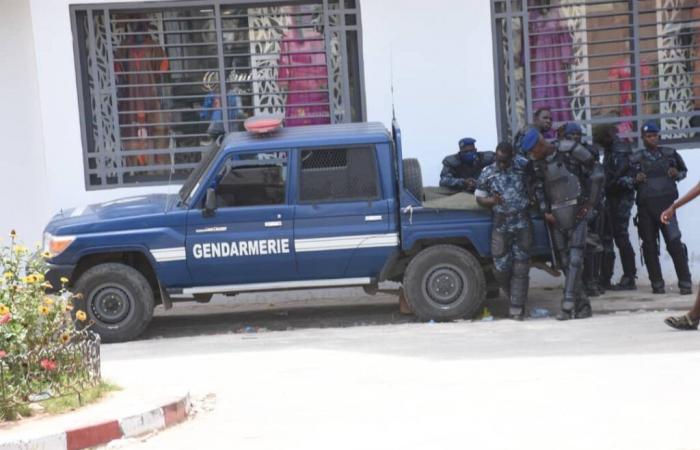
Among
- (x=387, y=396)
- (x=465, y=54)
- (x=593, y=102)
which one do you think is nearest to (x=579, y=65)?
(x=593, y=102)

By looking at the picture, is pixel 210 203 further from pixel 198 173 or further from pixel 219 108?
pixel 219 108

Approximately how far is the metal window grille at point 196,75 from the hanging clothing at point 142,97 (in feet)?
0.04

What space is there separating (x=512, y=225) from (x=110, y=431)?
4.97 meters

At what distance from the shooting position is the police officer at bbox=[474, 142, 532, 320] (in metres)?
10.9

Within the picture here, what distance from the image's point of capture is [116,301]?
1091 centimetres

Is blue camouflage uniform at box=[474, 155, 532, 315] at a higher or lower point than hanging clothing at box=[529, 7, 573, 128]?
lower

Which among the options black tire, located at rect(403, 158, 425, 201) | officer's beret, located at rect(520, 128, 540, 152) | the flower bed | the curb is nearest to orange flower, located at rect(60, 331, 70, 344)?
the flower bed

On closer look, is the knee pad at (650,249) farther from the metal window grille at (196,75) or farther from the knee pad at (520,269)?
the metal window grille at (196,75)

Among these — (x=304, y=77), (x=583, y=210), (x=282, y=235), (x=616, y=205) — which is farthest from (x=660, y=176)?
(x=304, y=77)

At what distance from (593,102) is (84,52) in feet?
19.2

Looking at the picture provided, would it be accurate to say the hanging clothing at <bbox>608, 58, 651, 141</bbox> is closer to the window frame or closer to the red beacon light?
the window frame

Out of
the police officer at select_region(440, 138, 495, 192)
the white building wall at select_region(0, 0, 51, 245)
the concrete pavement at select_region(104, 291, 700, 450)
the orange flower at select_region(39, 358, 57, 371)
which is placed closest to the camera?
the concrete pavement at select_region(104, 291, 700, 450)

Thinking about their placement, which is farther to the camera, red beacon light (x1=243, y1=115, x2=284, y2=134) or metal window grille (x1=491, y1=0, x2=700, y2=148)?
metal window grille (x1=491, y1=0, x2=700, y2=148)

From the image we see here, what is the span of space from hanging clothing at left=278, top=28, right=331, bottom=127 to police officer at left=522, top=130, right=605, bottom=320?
3541 mm
